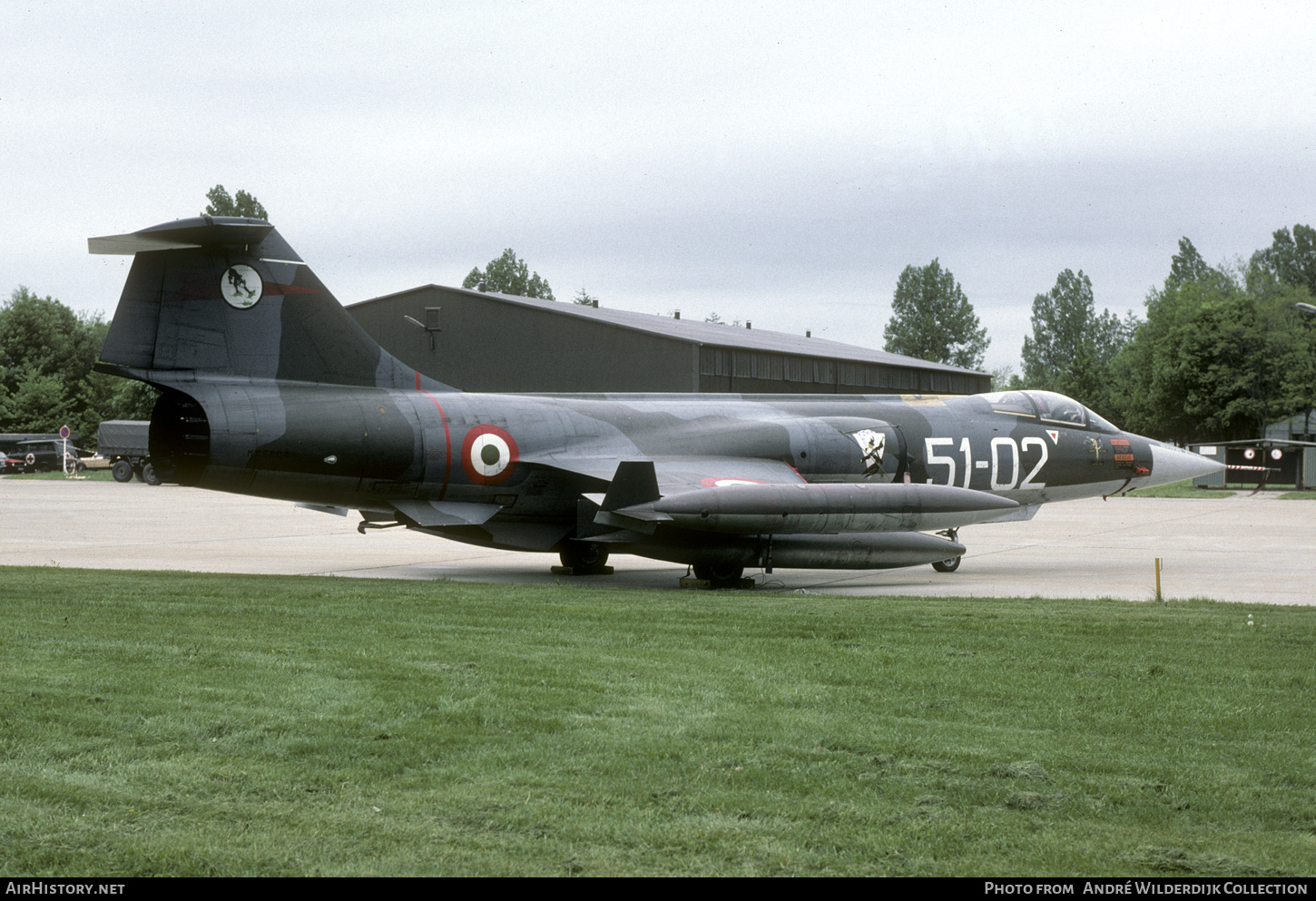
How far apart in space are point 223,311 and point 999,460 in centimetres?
1199

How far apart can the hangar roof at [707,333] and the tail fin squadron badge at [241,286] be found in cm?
2641

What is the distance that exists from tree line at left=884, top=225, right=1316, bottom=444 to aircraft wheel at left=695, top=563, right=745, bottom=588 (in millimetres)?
59239

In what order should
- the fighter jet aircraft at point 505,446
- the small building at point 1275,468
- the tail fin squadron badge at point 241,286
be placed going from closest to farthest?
1. the fighter jet aircraft at point 505,446
2. the tail fin squadron badge at point 241,286
3. the small building at point 1275,468

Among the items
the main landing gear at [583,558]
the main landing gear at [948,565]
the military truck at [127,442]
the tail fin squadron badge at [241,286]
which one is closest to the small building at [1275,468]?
the main landing gear at [948,565]

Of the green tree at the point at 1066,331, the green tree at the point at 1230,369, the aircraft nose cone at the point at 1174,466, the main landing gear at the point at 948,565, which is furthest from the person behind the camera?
the green tree at the point at 1066,331

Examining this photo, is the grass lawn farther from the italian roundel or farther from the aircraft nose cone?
the aircraft nose cone

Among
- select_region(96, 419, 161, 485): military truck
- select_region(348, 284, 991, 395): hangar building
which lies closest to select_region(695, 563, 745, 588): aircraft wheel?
select_region(348, 284, 991, 395): hangar building

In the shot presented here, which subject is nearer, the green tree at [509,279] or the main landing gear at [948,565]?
the main landing gear at [948,565]

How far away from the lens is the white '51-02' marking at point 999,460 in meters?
18.2

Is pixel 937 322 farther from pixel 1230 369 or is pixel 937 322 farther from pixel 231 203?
pixel 231 203

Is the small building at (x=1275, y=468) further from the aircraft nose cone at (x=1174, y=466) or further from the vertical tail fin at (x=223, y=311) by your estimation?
the vertical tail fin at (x=223, y=311)

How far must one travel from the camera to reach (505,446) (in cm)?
1569

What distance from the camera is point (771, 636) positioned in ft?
31.7

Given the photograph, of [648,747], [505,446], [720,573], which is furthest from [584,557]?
[648,747]
